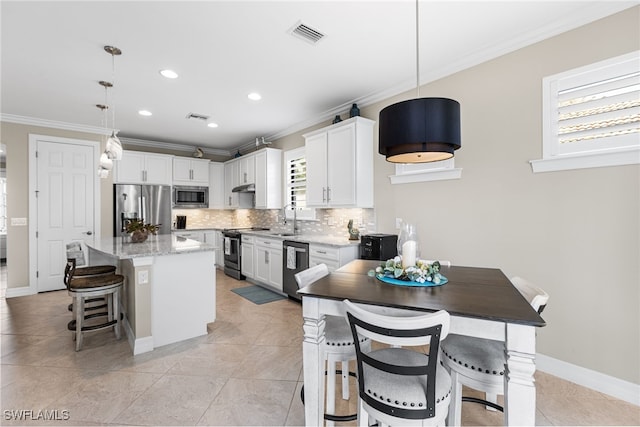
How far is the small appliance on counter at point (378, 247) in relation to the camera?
129 inches

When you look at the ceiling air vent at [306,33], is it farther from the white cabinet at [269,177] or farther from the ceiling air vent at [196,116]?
the white cabinet at [269,177]

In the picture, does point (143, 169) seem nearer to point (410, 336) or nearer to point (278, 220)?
point (278, 220)

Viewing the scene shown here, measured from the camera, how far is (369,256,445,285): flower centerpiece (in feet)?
5.66

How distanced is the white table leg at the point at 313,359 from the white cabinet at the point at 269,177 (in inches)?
163

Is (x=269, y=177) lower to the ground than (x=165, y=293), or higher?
higher

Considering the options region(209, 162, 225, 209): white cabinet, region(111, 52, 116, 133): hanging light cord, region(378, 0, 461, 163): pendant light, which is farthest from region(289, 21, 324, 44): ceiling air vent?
region(209, 162, 225, 209): white cabinet

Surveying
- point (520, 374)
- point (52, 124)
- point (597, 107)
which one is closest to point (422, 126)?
point (520, 374)

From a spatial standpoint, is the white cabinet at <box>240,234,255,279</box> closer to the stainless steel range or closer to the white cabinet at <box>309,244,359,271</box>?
the stainless steel range

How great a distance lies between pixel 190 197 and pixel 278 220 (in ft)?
6.95

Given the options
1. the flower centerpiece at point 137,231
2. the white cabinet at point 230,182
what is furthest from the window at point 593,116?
the white cabinet at point 230,182

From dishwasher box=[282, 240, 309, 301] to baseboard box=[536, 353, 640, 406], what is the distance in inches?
104

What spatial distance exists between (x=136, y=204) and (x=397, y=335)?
5.86m

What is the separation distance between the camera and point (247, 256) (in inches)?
208

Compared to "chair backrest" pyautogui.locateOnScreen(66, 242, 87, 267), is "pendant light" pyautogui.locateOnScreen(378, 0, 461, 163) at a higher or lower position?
higher
